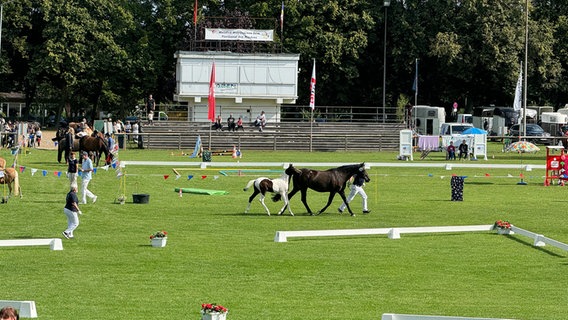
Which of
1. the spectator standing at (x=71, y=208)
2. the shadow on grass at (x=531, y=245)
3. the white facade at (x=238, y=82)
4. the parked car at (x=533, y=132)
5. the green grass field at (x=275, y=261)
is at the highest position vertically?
the white facade at (x=238, y=82)

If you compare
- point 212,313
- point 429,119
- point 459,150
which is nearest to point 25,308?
point 212,313

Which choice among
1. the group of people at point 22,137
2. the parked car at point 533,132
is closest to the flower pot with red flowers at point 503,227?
the group of people at point 22,137

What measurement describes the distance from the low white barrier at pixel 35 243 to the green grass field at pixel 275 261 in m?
0.22

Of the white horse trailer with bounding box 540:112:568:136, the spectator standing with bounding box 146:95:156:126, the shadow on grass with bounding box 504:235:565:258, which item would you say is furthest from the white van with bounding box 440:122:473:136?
the shadow on grass with bounding box 504:235:565:258

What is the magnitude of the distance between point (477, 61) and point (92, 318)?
79192 mm

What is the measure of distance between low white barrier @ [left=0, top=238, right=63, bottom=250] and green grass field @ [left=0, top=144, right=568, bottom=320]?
8.5 inches

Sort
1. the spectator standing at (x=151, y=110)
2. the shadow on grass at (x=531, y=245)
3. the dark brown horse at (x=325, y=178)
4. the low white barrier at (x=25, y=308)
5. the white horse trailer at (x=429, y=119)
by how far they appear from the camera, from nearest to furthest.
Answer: the low white barrier at (x=25, y=308) < the shadow on grass at (x=531, y=245) < the dark brown horse at (x=325, y=178) < the spectator standing at (x=151, y=110) < the white horse trailer at (x=429, y=119)

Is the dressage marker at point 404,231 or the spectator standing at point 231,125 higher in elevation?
the spectator standing at point 231,125

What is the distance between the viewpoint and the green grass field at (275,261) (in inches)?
718

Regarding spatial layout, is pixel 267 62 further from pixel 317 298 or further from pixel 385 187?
pixel 317 298

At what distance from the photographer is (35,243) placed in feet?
80.5

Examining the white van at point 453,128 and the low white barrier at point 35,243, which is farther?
the white van at point 453,128

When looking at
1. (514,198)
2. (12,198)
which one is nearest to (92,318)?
(12,198)

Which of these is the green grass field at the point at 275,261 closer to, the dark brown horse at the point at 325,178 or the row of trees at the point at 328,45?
the dark brown horse at the point at 325,178
